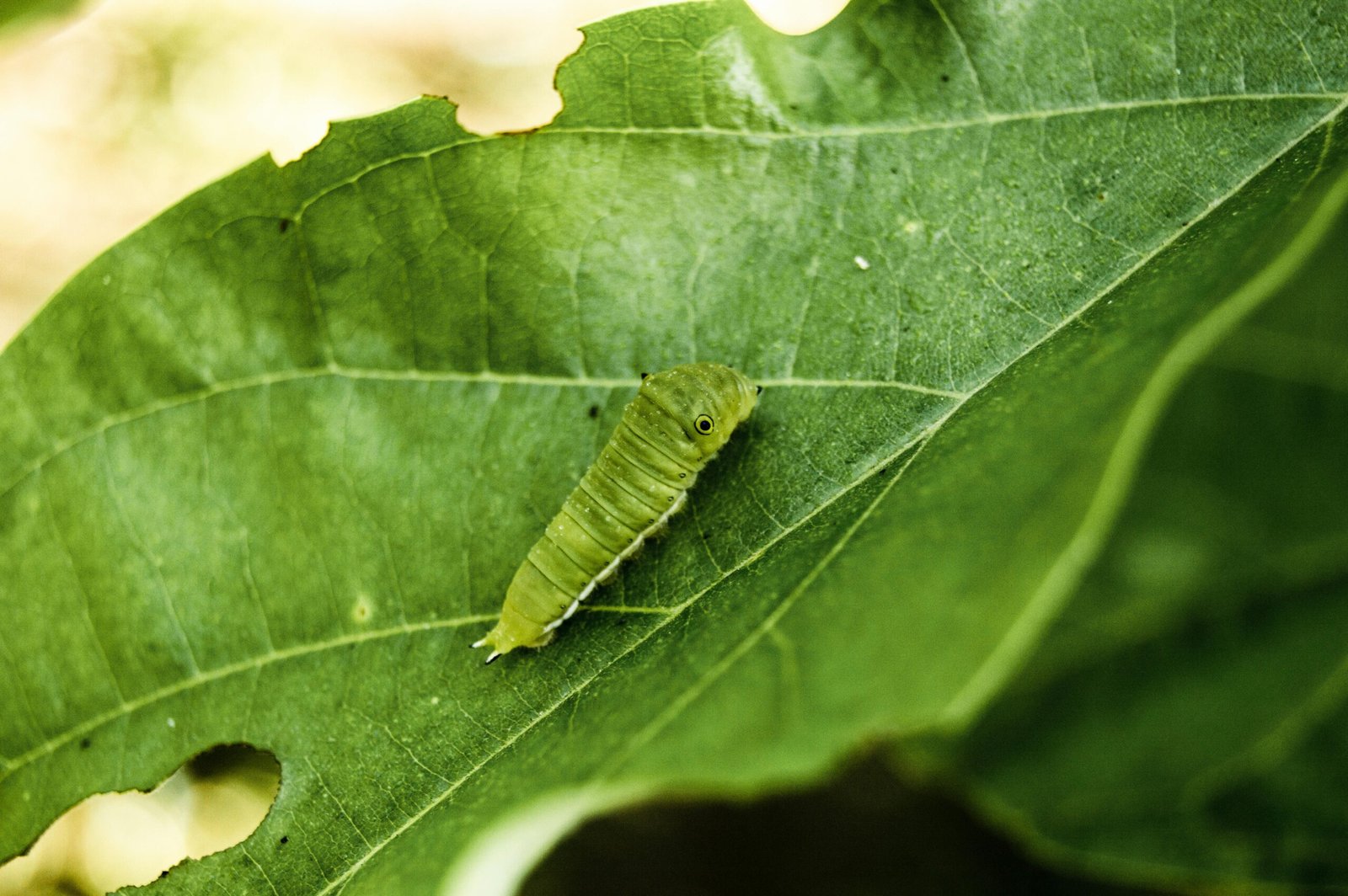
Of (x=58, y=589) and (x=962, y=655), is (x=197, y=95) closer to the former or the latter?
(x=58, y=589)

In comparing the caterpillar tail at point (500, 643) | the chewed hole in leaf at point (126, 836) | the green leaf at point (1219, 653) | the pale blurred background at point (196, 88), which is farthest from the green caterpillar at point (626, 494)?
the pale blurred background at point (196, 88)

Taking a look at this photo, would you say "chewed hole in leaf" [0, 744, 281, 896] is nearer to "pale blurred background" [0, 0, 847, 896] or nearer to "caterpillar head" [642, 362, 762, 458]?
"pale blurred background" [0, 0, 847, 896]

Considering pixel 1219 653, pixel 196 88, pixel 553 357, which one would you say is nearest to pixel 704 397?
pixel 553 357

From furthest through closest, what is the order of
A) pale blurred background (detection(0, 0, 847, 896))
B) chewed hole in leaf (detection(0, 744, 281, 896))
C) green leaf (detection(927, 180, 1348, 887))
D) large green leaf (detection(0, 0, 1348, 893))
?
pale blurred background (detection(0, 0, 847, 896)), chewed hole in leaf (detection(0, 744, 281, 896)), large green leaf (detection(0, 0, 1348, 893)), green leaf (detection(927, 180, 1348, 887))

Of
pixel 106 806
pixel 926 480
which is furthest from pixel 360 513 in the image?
pixel 106 806

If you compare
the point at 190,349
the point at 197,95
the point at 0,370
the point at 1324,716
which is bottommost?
the point at 1324,716

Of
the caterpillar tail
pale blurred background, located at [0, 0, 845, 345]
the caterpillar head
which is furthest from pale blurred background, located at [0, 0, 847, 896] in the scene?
the caterpillar tail

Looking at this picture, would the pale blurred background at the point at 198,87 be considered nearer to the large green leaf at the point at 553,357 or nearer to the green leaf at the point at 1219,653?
the large green leaf at the point at 553,357
